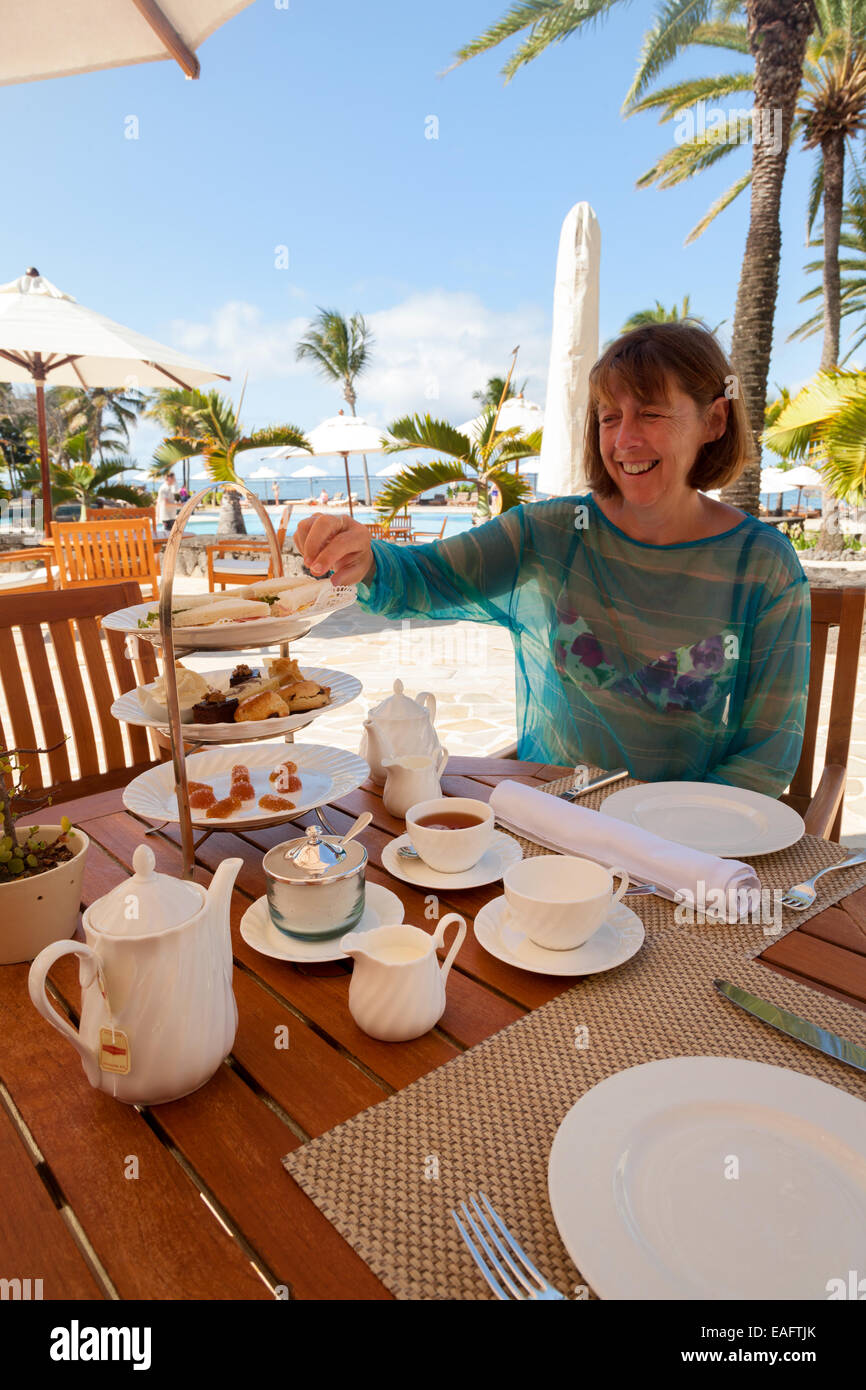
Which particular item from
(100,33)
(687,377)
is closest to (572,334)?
(100,33)

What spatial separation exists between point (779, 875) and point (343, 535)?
103 cm

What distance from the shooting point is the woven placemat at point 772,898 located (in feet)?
3.24

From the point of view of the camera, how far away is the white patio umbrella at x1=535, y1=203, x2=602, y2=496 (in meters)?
5.58

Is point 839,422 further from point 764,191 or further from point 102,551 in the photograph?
point 102,551

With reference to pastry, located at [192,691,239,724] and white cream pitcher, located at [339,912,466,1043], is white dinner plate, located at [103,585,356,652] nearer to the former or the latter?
pastry, located at [192,691,239,724]

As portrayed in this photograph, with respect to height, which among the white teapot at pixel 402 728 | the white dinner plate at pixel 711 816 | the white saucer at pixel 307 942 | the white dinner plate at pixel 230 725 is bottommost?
the white saucer at pixel 307 942

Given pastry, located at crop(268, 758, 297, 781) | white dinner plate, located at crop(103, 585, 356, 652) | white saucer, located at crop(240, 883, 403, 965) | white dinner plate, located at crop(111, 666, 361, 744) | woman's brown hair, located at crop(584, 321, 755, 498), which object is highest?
woman's brown hair, located at crop(584, 321, 755, 498)

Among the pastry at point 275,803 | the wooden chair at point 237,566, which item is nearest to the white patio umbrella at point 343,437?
the wooden chair at point 237,566

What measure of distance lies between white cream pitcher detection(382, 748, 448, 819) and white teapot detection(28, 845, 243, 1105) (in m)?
0.62

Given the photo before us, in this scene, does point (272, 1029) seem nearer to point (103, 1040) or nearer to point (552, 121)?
→ point (103, 1040)

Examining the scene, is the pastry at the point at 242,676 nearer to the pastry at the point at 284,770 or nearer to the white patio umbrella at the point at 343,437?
the pastry at the point at 284,770

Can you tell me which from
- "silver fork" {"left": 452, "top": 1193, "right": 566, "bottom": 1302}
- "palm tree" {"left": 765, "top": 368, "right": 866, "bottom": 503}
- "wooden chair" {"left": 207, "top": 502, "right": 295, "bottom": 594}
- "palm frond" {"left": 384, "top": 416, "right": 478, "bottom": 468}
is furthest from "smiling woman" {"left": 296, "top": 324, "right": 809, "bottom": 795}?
"wooden chair" {"left": 207, "top": 502, "right": 295, "bottom": 594}

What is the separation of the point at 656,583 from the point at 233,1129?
147 cm

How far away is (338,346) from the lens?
29.6 metres
